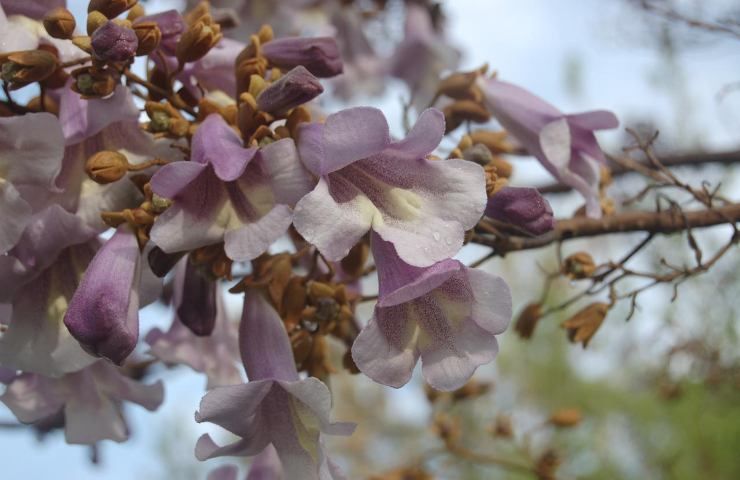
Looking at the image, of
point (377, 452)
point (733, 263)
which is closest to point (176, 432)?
point (377, 452)

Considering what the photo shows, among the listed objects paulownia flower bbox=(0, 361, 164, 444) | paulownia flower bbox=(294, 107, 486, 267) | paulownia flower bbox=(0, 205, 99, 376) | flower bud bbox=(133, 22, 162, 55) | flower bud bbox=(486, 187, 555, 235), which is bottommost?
paulownia flower bbox=(0, 361, 164, 444)

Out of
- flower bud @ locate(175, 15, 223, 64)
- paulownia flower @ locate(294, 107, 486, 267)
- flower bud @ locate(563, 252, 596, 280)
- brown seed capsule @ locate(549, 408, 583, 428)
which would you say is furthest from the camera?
brown seed capsule @ locate(549, 408, 583, 428)

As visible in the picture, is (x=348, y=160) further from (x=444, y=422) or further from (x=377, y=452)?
(x=377, y=452)

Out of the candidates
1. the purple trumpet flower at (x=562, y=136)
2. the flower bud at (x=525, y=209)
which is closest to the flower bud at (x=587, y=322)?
the purple trumpet flower at (x=562, y=136)

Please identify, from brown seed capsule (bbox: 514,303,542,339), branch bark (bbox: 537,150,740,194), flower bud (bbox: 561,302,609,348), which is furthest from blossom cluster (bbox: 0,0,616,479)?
branch bark (bbox: 537,150,740,194)

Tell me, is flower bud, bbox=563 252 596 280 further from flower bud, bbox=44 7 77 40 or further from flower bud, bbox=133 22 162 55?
flower bud, bbox=44 7 77 40

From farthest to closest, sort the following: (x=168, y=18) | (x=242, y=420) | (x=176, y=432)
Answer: (x=176, y=432), (x=168, y=18), (x=242, y=420)
